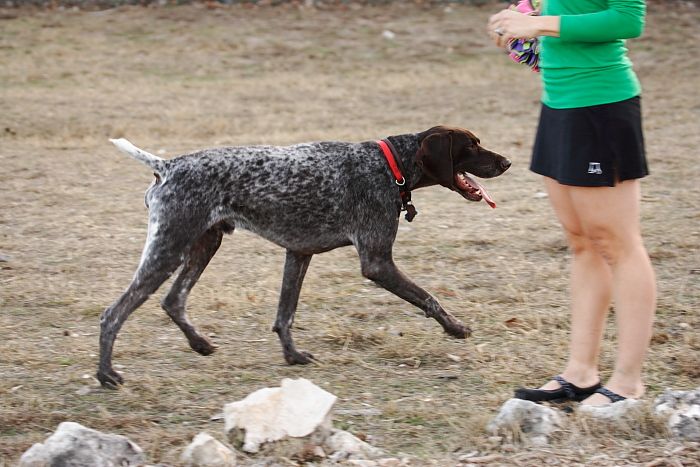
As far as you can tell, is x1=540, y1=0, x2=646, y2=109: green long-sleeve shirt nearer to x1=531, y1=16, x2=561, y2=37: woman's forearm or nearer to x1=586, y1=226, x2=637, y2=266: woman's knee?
x1=531, y1=16, x2=561, y2=37: woman's forearm

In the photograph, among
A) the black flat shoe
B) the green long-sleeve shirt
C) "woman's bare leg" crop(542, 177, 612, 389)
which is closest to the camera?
the green long-sleeve shirt

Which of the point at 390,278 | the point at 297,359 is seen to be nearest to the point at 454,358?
the point at 390,278

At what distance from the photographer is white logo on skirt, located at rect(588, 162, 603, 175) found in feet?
12.8

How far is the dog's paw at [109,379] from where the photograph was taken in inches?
185

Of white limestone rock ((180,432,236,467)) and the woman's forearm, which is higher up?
the woman's forearm

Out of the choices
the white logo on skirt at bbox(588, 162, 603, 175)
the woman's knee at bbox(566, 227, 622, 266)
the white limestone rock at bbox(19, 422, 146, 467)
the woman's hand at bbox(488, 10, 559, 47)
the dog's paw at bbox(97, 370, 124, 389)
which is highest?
the woman's hand at bbox(488, 10, 559, 47)

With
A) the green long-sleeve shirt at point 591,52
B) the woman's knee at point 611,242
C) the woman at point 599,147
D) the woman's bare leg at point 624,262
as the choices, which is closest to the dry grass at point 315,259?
the woman's bare leg at point 624,262

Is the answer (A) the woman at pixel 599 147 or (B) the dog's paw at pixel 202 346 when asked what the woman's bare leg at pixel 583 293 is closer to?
(A) the woman at pixel 599 147

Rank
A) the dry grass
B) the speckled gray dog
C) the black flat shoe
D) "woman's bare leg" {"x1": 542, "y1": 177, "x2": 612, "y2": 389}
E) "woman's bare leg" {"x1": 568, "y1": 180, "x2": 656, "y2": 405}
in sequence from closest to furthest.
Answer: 1. "woman's bare leg" {"x1": 568, "y1": 180, "x2": 656, "y2": 405}
2. "woman's bare leg" {"x1": 542, "y1": 177, "x2": 612, "y2": 389}
3. the black flat shoe
4. the dry grass
5. the speckled gray dog

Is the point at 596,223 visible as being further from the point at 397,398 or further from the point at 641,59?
the point at 641,59

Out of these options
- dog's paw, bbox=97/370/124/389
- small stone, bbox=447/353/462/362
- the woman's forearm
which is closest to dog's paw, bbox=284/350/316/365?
small stone, bbox=447/353/462/362

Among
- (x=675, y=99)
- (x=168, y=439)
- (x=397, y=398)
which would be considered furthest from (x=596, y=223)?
(x=675, y=99)

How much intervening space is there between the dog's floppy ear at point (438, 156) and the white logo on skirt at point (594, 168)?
1.30 metres

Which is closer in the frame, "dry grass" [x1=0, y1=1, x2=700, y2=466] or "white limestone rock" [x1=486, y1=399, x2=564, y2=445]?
"white limestone rock" [x1=486, y1=399, x2=564, y2=445]
